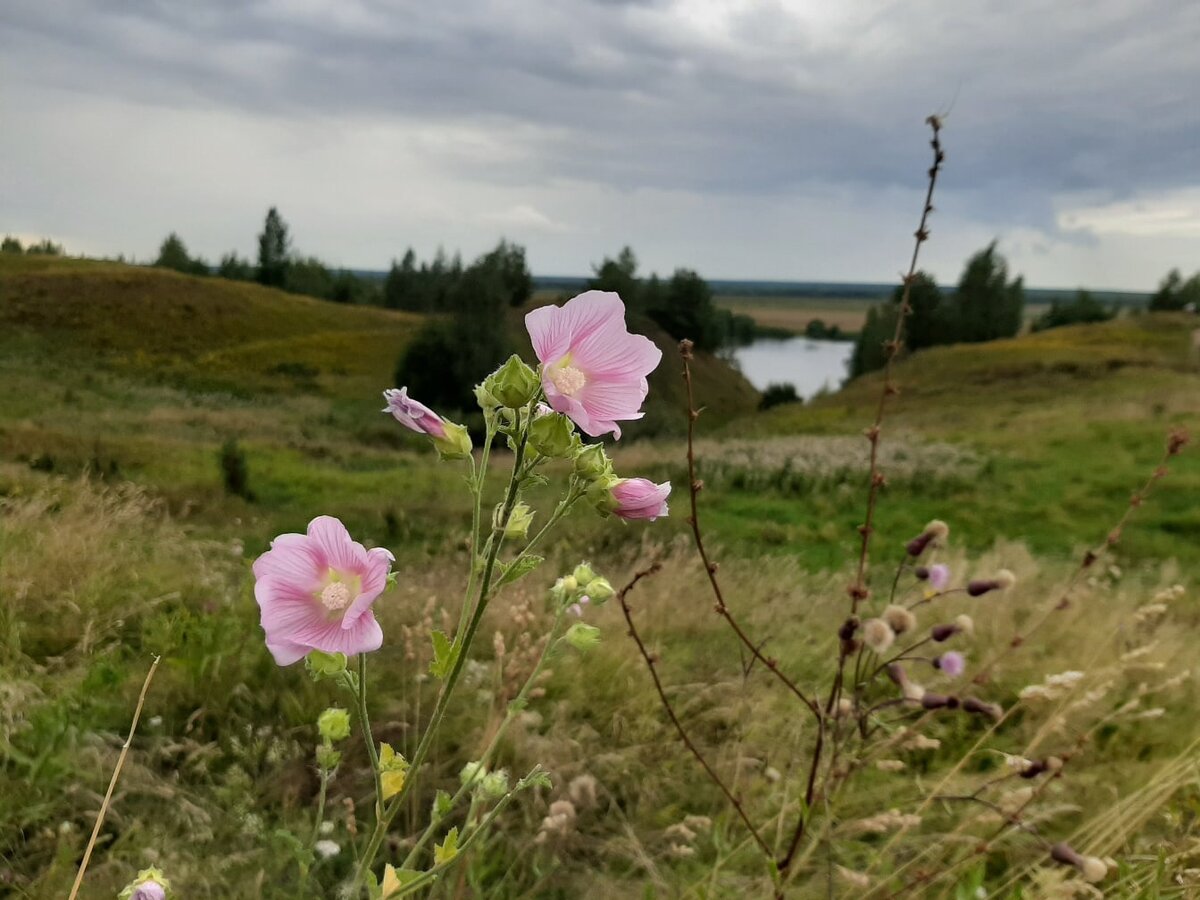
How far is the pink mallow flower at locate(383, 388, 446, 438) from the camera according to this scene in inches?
44.0

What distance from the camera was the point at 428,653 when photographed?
397 centimetres

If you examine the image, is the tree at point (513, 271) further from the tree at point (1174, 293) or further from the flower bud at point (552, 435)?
the tree at point (1174, 293)

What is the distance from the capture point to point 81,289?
15.1 meters

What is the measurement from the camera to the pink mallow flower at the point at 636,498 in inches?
41.6

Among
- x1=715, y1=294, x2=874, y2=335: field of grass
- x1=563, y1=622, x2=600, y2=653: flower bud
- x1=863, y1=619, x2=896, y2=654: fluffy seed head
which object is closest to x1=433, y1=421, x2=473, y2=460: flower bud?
x1=563, y1=622, x2=600, y2=653: flower bud

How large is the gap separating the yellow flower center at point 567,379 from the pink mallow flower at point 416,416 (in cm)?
19

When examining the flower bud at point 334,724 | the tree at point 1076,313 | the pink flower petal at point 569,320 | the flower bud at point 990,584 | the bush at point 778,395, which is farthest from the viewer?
the tree at point 1076,313

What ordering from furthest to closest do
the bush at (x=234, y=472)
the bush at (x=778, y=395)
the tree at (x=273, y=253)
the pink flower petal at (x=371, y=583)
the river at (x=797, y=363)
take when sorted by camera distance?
the river at (x=797, y=363)
the bush at (x=778, y=395)
the tree at (x=273, y=253)
the bush at (x=234, y=472)
the pink flower petal at (x=371, y=583)

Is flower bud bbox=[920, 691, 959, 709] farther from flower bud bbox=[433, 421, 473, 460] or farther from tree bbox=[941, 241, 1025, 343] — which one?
tree bbox=[941, 241, 1025, 343]

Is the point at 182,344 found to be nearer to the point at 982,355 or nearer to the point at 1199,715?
the point at 1199,715

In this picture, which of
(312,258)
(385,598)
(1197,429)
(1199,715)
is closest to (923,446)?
(1197,429)

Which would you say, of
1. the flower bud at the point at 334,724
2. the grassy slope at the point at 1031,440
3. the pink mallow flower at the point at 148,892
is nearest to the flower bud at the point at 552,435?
the flower bud at the point at 334,724

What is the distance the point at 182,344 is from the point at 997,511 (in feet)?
51.1

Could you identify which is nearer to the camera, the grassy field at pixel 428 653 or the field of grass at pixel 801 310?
the grassy field at pixel 428 653
